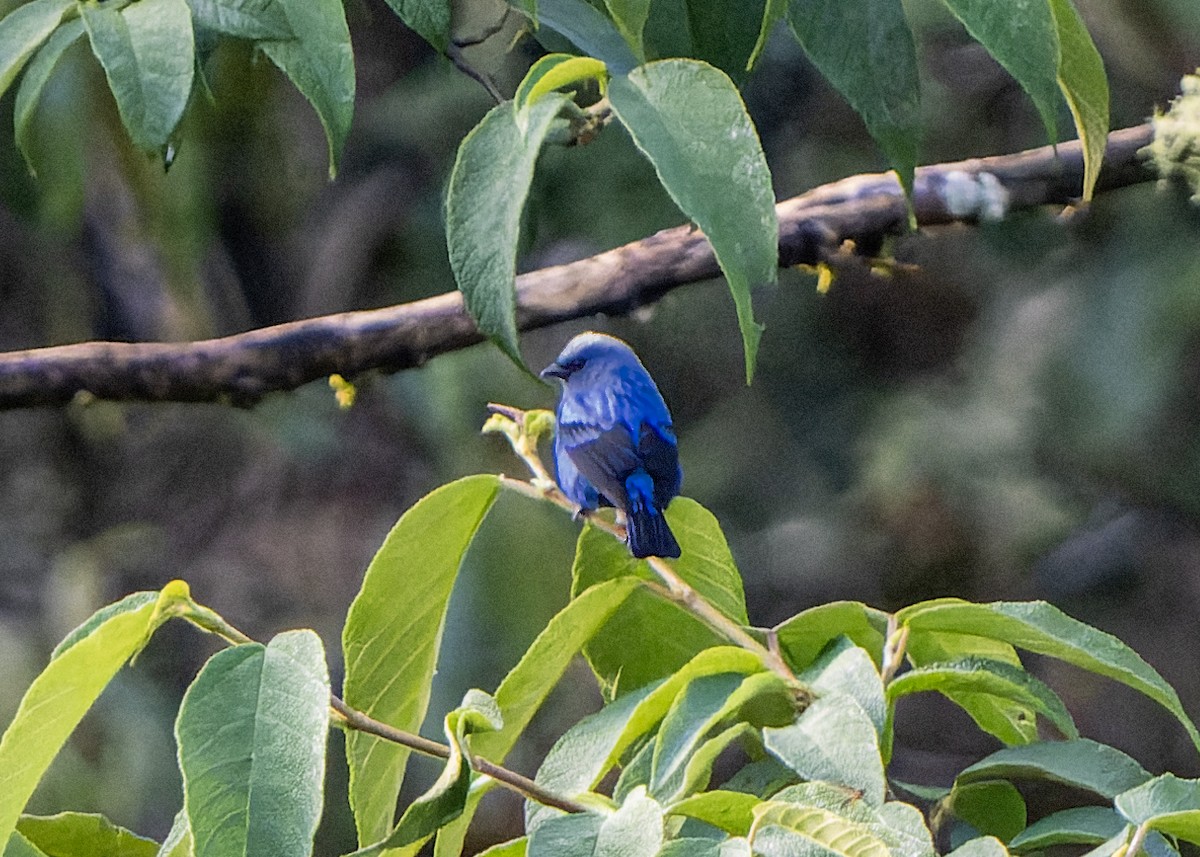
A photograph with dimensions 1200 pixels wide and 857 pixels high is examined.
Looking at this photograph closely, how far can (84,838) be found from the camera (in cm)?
72

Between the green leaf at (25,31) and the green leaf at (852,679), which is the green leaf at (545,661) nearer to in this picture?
the green leaf at (852,679)

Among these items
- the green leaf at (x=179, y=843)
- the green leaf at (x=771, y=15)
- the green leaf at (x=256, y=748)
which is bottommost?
the green leaf at (x=179, y=843)

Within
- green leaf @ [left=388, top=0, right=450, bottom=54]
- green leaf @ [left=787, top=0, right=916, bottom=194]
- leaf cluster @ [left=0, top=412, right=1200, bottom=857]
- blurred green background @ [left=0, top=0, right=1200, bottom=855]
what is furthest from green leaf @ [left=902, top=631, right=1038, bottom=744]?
blurred green background @ [left=0, top=0, right=1200, bottom=855]

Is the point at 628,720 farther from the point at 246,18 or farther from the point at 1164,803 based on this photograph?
the point at 246,18

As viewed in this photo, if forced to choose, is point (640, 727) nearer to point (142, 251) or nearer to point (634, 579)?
point (634, 579)

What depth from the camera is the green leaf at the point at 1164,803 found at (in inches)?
20.3

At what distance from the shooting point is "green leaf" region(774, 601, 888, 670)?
0.66 m

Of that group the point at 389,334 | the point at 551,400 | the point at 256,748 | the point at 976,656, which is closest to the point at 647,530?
the point at 976,656

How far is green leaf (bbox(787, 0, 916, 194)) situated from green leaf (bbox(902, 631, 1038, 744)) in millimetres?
215

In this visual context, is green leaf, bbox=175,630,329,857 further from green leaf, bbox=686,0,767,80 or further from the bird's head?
the bird's head

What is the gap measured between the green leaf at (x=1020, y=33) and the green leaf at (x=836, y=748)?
0.23 metres

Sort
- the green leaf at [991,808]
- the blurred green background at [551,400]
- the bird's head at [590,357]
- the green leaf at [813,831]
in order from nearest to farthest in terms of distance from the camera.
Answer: the green leaf at [813,831] → the green leaf at [991,808] → the bird's head at [590,357] → the blurred green background at [551,400]

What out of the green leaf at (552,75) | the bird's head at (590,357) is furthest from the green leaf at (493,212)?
the bird's head at (590,357)

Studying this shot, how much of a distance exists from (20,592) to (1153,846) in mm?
2449
